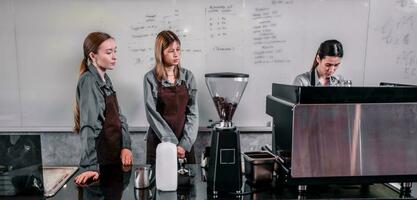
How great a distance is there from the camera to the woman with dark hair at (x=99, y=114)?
204cm

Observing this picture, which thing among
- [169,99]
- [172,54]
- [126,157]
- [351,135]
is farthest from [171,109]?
[351,135]

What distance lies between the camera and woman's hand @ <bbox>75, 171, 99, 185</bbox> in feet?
4.69

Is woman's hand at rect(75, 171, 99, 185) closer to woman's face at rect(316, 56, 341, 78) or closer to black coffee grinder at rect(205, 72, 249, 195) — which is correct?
black coffee grinder at rect(205, 72, 249, 195)

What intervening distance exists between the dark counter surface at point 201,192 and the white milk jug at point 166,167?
3 cm

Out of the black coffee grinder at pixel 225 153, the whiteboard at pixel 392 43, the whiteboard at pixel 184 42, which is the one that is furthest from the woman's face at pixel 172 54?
the whiteboard at pixel 392 43

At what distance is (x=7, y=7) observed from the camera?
2781 mm

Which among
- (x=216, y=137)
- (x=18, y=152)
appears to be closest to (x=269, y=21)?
(x=216, y=137)

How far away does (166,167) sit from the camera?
4.30 ft

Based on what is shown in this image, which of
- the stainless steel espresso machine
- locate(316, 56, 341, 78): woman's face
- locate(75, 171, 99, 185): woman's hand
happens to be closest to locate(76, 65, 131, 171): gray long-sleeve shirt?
locate(75, 171, 99, 185): woman's hand

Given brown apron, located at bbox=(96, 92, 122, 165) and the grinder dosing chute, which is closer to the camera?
the grinder dosing chute

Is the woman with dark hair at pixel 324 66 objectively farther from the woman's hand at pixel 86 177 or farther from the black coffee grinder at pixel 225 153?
the woman's hand at pixel 86 177

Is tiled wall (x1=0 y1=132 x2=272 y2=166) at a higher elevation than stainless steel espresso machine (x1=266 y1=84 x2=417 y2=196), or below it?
below

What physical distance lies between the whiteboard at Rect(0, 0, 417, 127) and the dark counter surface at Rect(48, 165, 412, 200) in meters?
1.55

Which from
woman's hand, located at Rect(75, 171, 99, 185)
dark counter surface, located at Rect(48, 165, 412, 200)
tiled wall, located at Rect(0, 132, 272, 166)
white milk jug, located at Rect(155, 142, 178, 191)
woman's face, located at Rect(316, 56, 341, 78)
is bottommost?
tiled wall, located at Rect(0, 132, 272, 166)
